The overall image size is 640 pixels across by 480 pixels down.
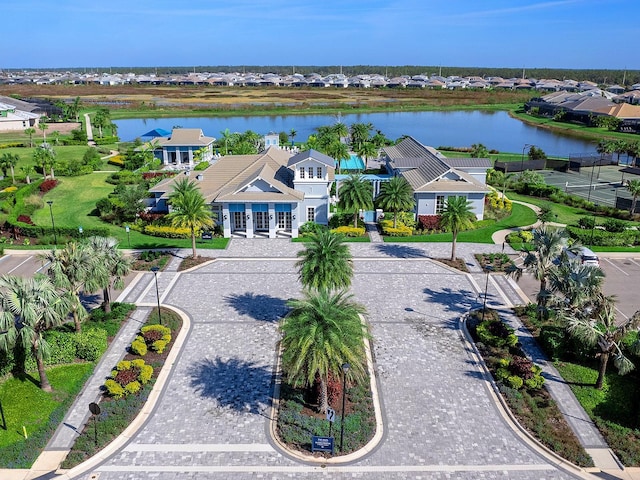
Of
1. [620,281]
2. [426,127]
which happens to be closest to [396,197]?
[620,281]

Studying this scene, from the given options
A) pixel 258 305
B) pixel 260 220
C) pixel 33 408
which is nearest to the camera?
pixel 33 408

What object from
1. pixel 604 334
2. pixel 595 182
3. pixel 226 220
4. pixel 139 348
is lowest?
pixel 139 348

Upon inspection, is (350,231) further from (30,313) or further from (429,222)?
(30,313)

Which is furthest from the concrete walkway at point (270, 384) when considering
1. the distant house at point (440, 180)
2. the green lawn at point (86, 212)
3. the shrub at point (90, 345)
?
the distant house at point (440, 180)

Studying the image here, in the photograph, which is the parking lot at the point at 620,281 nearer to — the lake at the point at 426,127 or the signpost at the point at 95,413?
the signpost at the point at 95,413

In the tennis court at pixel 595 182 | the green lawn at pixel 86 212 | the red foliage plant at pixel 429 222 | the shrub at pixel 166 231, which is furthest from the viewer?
the tennis court at pixel 595 182
